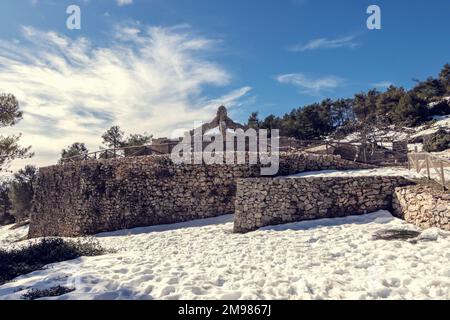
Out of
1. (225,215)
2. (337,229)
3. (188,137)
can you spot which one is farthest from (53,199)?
(337,229)

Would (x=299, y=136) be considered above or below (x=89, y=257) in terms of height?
above

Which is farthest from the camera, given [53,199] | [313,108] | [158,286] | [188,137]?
[313,108]

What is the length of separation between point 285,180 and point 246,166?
140 inches

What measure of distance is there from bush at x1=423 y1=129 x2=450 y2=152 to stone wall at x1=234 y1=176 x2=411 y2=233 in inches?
609

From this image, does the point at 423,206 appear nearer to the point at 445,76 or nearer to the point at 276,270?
the point at 276,270

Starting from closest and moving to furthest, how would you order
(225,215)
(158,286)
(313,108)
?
(158,286) < (225,215) < (313,108)

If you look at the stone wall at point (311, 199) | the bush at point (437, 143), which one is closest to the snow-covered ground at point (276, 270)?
the stone wall at point (311, 199)

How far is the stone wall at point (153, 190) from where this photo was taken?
14.7 m

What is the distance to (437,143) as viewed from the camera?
23.3 metres

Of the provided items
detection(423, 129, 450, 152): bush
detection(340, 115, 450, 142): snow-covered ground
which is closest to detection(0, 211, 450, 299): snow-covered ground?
detection(423, 129, 450, 152): bush

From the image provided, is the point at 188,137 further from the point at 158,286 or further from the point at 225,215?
the point at 158,286

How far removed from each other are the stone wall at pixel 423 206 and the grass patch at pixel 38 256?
10018mm

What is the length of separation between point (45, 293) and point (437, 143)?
2720 centimetres

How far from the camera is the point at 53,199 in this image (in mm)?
18766
